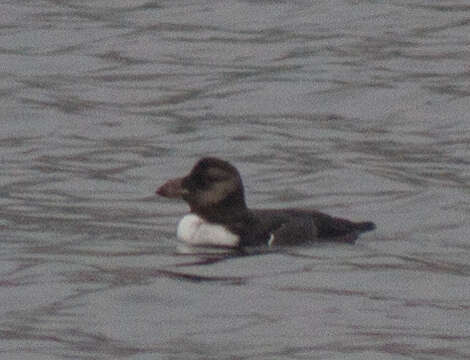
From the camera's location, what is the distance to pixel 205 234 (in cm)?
1675

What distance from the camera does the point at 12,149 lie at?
67.5ft

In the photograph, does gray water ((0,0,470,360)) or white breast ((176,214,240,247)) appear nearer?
gray water ((0,0,470,360))

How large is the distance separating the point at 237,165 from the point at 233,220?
3245 millimetres

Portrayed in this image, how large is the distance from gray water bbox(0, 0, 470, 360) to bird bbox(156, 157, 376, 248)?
14 cm

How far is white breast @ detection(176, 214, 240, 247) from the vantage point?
1670 centimetres

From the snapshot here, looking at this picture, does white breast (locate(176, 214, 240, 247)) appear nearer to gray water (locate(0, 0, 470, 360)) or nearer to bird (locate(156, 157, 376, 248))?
bird (locate(156, 157, 376, 248))

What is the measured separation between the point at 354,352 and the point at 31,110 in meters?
8.58

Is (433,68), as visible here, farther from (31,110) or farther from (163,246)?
(163,246)

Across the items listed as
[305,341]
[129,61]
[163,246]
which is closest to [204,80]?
[129,61]

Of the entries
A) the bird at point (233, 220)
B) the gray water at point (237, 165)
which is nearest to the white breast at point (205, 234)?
the bird at point (233, 220)

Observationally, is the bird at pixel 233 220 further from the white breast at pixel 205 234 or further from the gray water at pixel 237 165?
the gray water at pixel 237 165

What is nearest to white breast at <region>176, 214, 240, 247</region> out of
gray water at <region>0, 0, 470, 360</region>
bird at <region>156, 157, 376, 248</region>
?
bird at <region>156, 157, 376, 248</region>

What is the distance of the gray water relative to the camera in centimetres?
1468

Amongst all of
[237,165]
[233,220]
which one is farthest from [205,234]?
[237,165]
